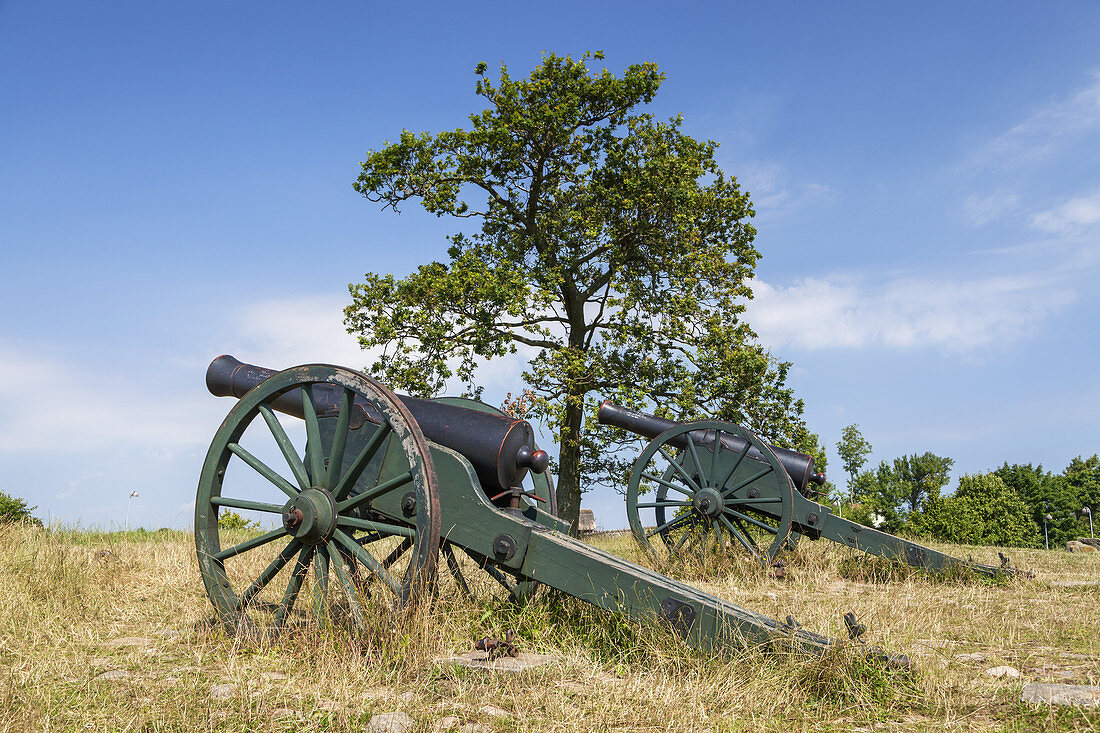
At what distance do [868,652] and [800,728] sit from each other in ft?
2.06

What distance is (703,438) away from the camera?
9.83 meters

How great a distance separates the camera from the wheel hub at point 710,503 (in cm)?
937

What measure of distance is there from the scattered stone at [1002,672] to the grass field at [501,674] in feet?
0.25

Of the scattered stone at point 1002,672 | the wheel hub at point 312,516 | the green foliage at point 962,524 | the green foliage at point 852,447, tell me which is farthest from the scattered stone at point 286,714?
the green foliage at point 852,447

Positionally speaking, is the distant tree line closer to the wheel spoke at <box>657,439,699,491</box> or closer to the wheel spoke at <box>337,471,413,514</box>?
the wheel spoke at <box>657,439,699,491</box>

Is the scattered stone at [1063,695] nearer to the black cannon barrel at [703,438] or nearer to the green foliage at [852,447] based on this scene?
the black cannon barrel at [703,438]

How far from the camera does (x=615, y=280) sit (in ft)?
59.7

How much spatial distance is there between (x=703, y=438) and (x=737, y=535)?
1.33m

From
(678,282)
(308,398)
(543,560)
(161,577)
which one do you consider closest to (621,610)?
(543,560)

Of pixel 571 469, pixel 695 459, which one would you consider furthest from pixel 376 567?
pixel 571 469

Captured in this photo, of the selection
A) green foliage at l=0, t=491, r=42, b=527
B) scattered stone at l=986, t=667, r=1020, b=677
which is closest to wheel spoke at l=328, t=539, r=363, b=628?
scattered stone at l=986, t=667, r=1020, b=677

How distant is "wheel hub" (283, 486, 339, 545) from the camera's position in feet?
15.6

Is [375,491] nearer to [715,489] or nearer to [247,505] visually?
[247,505]

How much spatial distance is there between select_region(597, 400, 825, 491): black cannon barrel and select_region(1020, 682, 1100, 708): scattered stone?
5646 millimetres
